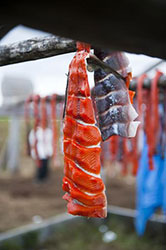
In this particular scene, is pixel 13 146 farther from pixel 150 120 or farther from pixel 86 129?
pixel 86 129

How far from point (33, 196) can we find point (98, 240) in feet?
Result: 7.12

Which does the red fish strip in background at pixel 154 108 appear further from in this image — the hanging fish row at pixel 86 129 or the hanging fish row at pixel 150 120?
the hanging fish row at pixel 86 129

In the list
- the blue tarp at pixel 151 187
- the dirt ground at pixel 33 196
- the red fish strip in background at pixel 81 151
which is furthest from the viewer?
the dirt ground at pixel 33 196

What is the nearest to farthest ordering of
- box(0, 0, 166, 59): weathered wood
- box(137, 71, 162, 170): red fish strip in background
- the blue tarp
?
box(0, 0, 166, 59): weathered wood < box(137, 71, 162, 170): red fish strip in background < the blue tarp

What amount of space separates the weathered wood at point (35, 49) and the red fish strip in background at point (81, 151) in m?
0.08

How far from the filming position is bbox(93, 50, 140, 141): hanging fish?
109cm

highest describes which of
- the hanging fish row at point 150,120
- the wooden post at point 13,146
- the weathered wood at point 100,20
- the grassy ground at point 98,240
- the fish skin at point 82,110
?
the weathered wood at point 100,20

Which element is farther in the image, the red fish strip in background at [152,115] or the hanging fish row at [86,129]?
the red fish strip in background at [152,115]

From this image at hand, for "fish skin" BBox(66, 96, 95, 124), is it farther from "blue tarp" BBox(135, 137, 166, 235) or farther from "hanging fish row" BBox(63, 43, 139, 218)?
"blue tarp" BBox(135, 137, 166, 235)

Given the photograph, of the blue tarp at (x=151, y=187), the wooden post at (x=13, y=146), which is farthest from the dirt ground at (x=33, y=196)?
the blue tarp at (x=151, y=187)

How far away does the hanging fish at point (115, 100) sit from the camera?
1.09 m

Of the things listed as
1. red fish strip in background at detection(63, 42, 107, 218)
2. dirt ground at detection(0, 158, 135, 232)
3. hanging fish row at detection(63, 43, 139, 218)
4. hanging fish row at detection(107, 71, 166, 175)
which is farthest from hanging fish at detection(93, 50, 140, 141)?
dirt ground at detection(0, 158, 135, 232)

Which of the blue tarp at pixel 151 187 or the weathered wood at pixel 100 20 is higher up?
the weathered wood at pixel 100 20

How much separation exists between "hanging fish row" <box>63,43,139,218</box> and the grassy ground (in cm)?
339
